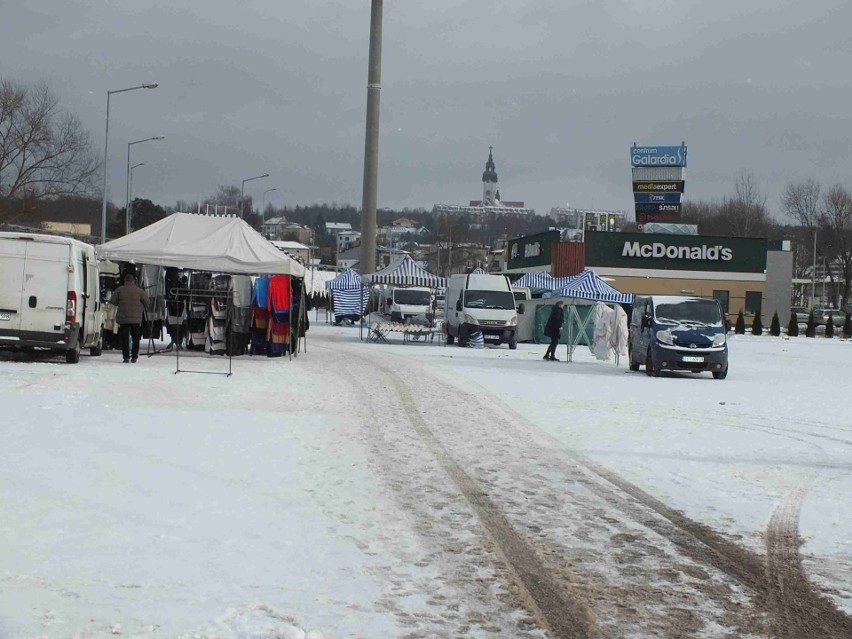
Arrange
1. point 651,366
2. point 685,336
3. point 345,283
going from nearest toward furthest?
1. point 685,336
2. point 651,366
3. point 345,283

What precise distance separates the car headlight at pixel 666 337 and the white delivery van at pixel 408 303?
2137 centimetres

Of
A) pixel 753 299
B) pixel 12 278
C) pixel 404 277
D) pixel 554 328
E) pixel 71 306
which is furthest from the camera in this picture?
pixel 753 299

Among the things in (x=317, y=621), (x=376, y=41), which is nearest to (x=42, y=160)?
(x=376, y=41)

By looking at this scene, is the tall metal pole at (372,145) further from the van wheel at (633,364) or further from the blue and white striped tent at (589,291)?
the van wheel at (633,364)

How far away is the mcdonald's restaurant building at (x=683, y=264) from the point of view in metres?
67.9

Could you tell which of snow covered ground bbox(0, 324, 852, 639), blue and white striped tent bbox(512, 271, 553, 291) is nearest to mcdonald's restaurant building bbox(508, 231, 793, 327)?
blue and white striped tent bbox(512, 271, 553, 291)

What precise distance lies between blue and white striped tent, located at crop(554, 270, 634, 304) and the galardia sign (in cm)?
3377

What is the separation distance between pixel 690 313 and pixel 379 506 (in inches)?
701

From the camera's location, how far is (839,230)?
87.7m

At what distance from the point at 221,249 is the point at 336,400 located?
25.3ft

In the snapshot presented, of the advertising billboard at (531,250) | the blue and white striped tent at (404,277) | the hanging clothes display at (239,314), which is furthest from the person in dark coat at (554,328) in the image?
the advertising billboard at (531,250)

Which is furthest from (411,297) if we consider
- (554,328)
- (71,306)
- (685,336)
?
(71,306)

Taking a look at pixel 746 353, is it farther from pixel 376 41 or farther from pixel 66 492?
pixel 66 492

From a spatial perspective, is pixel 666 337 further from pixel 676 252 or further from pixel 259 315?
pixel 676 252
